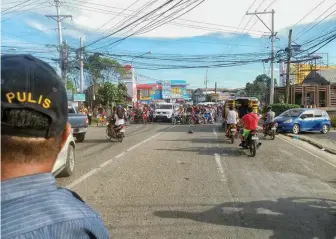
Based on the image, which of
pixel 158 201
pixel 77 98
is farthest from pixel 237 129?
pixel 77 98

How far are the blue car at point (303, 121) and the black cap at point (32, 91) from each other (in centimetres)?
2085

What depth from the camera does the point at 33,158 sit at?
1.31 m

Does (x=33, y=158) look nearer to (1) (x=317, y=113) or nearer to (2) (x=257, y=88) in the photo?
(1) (x=317, y=113)

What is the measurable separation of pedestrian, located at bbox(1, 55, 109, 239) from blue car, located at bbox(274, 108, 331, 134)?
20852 millimetres

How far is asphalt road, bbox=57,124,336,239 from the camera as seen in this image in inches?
192

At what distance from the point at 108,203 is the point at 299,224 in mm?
2838

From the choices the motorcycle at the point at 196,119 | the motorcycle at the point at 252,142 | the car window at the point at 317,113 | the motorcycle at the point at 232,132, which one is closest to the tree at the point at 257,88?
the motorcycle at the point at 196,119

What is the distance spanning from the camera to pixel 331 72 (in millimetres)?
43219

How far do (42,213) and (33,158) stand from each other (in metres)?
0.21

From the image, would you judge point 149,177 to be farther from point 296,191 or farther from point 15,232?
point 15,232

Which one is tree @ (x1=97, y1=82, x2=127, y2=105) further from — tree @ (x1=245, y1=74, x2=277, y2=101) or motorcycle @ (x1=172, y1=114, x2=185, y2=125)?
tree @ (x1=245, y1=74, x2=277, y2=101)

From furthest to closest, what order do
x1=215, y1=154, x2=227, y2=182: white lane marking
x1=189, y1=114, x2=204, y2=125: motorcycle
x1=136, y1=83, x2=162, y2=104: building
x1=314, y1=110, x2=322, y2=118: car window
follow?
1. x1=136, y1=83, x2=162, y2=104: building
2. x1=189, y1=114, x2=204, y2=125: motorcycle
3. x1=314, y1=110, x2=322, y2=118: car window
4. x1=215, y1=154, x2=227, y2=182: white lane marking

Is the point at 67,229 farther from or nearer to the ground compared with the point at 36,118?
nearer to the ground

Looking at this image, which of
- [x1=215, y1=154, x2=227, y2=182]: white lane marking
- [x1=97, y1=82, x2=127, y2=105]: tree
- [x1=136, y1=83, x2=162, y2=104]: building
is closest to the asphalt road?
[x1=215, y1=154, x2=227, y2=182]: white lane marking
